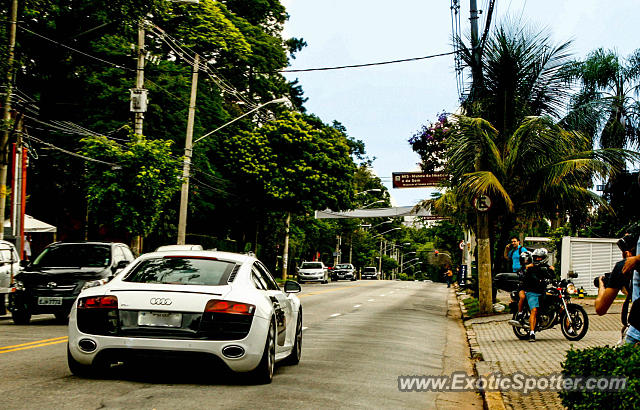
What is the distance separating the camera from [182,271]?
9.16m

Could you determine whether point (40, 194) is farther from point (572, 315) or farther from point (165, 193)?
point (572, 315)

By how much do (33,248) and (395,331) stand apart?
3233cm

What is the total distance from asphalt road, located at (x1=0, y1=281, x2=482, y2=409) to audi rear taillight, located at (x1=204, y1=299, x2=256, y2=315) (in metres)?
0.76

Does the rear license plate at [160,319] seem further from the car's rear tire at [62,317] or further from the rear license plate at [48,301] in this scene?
the car's rear tire at [62,317]

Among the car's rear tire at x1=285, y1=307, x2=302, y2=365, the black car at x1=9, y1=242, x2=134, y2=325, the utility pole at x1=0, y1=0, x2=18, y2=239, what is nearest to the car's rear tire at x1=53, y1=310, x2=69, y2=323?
the black car at x1=9, y1=242, x2=134, y2=325

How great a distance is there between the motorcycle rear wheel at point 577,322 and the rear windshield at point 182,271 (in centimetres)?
805

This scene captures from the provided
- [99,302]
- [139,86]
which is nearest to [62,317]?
[99,302]

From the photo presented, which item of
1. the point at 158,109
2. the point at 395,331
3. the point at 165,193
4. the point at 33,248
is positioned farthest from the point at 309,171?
the point at 395,331

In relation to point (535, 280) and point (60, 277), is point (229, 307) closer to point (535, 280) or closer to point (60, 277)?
point (535, 280)

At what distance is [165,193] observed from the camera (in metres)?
27.6

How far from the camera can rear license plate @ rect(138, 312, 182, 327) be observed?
27.4ft

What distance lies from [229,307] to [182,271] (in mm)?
968

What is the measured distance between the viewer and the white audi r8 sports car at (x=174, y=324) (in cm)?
830

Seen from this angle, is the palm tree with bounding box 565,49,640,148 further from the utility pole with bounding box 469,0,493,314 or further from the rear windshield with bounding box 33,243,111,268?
the rear windshield with bounding box 33,243,111,268
